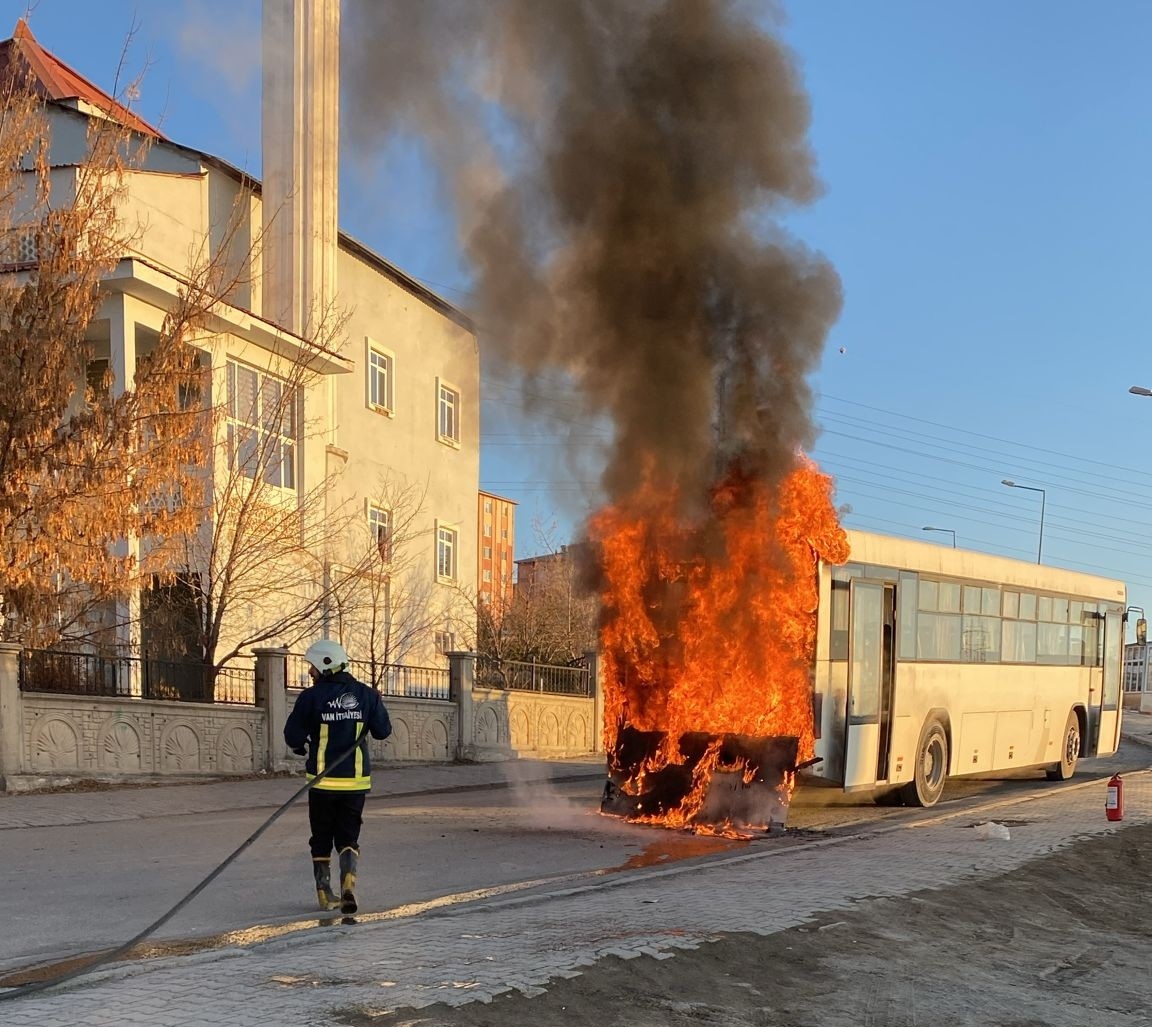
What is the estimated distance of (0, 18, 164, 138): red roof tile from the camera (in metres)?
16.7

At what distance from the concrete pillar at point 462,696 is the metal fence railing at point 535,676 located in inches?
35.0

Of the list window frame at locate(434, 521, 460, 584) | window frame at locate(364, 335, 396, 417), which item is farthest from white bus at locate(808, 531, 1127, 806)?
window frame at locate(434, 521, 460, 584)

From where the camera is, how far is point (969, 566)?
15195 mm

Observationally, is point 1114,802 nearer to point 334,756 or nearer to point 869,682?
point 869,682

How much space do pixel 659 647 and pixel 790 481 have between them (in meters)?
2.13

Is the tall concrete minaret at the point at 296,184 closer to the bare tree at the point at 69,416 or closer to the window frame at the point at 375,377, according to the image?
the window frame at the point at 375,377

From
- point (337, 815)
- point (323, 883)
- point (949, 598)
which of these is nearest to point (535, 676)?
point (949, 598)

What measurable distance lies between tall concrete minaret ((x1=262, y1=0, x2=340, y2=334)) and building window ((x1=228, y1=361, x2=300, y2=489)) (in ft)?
7.52

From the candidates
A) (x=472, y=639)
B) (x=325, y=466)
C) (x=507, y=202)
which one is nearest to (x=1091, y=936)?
(x=507, y=202)

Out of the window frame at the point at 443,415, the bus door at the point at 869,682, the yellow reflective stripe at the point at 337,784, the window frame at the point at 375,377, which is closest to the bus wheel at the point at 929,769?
the bus door at the point at 869,682

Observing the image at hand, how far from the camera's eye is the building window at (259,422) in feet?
67.4

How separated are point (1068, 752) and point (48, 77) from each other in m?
22.5

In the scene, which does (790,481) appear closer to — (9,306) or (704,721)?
(704,721)

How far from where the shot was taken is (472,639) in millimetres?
31109
